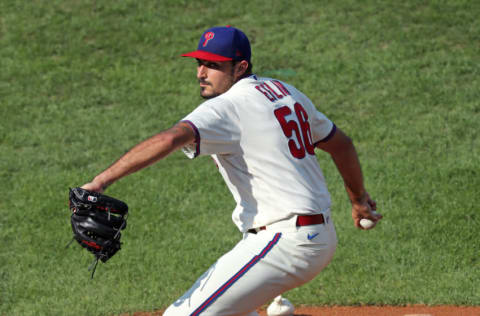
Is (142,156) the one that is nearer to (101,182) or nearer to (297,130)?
(101,182)

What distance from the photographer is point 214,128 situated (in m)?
3.28

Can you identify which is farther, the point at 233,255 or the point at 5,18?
the point at 5,18

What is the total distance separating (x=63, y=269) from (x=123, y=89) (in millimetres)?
4914

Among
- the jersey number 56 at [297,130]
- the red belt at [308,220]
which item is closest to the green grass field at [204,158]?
the red belt at [308,220]

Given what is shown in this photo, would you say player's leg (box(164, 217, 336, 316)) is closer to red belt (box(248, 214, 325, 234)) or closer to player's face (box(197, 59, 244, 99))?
red belt (box(248, 214, 325, 234))

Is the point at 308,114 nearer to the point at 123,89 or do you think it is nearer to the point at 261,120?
the point at 261,120

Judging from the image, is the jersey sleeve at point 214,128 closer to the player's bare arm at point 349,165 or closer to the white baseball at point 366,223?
the player's bare arm at point 349,165

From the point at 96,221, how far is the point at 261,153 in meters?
0.88

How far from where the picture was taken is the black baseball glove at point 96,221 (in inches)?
122

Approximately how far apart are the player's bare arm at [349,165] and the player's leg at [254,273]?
63cm

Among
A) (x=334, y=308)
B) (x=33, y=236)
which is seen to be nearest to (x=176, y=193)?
(x=33, y=236)

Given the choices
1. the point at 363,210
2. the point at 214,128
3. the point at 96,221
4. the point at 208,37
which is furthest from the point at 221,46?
the point at 363,210

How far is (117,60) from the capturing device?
11977mm

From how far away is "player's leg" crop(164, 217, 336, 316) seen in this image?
328cm
